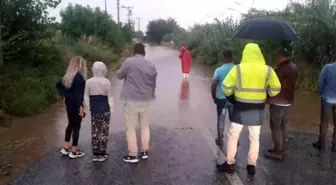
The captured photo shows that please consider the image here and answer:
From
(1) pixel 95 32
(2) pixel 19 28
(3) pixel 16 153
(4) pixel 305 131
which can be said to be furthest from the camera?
(1) pixel 95 32

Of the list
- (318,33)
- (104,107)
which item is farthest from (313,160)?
(318,33)

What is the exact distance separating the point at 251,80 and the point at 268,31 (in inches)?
74.3

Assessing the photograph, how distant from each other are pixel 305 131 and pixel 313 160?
220 centimetres

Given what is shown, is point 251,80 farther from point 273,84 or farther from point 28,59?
point 28,59

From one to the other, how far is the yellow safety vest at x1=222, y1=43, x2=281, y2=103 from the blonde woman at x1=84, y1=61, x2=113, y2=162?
1880mm

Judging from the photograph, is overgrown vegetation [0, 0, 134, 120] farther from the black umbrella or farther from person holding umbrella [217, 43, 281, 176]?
person holding umbrella [217, 43, 281, 176]

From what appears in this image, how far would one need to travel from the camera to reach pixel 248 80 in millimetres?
5238

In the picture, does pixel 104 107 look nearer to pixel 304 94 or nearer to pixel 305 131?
pixel 305 131

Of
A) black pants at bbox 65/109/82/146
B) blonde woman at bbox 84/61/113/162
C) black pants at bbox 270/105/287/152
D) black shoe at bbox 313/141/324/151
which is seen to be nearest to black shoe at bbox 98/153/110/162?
blonde woman at bbox 84/61/113/162

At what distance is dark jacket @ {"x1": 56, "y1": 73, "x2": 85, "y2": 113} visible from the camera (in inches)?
235

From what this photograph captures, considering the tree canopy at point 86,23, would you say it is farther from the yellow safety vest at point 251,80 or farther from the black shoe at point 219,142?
the yellow safety vest at point 251,80

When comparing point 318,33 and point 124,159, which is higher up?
A: point 318,33

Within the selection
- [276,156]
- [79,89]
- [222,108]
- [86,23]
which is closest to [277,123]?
[276,156]

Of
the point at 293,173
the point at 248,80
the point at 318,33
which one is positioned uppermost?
the point at 318,33
